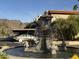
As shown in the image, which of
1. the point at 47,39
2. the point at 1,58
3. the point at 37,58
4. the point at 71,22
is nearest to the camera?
the point at 1,58

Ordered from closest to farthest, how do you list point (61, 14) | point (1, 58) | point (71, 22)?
1. point (1, 58)
2. point (71, 22)
3. point (61, 14)

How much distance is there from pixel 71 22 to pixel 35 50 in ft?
76.7

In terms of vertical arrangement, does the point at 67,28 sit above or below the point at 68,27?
below

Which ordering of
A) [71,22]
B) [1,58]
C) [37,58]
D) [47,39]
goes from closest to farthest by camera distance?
[1,58]
[37,58]
[47,39]
[71,22]

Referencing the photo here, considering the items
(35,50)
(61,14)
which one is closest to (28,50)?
(35,50)

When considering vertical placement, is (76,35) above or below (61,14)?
below

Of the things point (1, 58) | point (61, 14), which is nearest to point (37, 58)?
point (1, 58)

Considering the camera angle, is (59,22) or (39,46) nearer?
(39,46)

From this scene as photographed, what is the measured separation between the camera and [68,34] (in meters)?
45.5

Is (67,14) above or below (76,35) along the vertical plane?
above

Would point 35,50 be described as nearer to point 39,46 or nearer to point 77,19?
point 39,46

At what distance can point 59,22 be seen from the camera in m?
46.2

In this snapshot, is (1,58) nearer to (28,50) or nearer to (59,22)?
(28,50)

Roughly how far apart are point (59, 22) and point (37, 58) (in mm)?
29445
